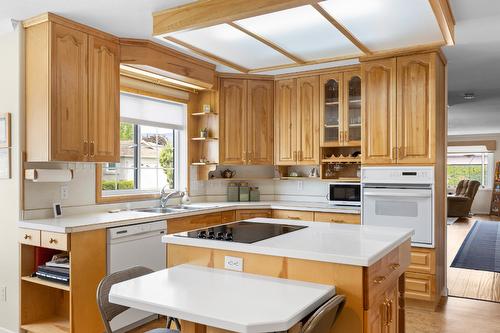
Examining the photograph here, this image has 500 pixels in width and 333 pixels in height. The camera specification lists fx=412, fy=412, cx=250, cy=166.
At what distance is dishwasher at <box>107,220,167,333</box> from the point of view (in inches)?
124

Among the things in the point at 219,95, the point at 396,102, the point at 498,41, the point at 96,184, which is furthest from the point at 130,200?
the point at 498,41

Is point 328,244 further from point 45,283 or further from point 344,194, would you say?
point 344,194

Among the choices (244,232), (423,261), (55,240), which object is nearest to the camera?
(244,232)

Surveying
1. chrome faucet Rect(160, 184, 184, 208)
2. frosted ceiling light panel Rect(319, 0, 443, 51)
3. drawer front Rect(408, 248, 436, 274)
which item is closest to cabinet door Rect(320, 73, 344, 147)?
frosted ceiling light panel Rect(319, 0, 443, 51)

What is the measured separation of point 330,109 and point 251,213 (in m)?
1.49

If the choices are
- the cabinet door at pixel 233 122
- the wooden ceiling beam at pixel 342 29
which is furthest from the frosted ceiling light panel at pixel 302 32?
the cabinet door at pixel 233 122

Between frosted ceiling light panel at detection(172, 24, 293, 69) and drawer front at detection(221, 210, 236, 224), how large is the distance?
5.18 ft

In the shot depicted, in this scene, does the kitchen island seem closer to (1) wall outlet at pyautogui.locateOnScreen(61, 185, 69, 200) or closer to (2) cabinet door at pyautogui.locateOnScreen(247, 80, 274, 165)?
(1) wall outlet at pyautogui.locateOnScreen(61, 185, 69, 200)

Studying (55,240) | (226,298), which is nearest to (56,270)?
(55,240)

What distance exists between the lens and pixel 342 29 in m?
2.96

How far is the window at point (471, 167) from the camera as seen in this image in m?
12.4

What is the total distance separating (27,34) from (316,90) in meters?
2.94

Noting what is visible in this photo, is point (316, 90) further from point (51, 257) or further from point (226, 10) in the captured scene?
point (51, 257)

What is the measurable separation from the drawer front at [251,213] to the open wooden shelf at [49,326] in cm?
200
